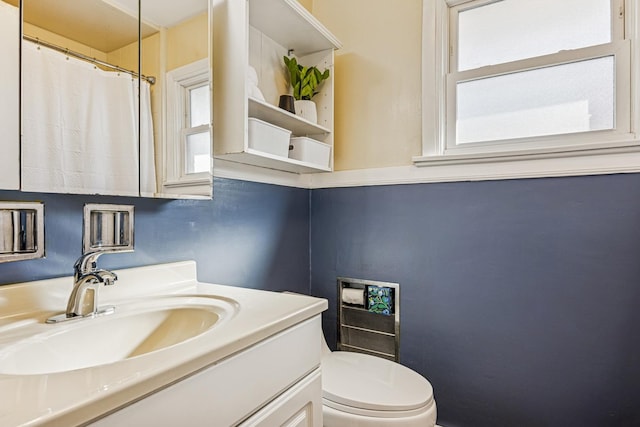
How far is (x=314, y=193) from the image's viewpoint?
1859 millimetres

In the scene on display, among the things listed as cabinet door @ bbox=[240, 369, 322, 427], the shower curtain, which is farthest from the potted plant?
cabinet door @ bbox=[240, 369, 322, 427]

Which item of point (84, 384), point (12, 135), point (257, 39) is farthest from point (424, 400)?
point (257, 39)

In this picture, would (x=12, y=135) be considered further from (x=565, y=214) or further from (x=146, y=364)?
(x=565, y=214)

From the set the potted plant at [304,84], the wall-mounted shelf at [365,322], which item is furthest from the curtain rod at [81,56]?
the wall-mounted shelf at [365,322]

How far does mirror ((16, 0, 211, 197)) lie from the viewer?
0.82 metres

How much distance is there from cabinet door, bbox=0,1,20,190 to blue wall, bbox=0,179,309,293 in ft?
0.17

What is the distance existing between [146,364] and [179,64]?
A: 93 centimetres

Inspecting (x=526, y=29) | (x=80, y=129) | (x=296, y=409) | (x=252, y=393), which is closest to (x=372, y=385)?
(x=296, y=409)

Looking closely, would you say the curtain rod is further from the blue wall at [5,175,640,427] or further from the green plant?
the green plant

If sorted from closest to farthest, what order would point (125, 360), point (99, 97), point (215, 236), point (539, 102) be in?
Result: point (125, 360), point (99, 97), point (215, 236), point (539, 102)

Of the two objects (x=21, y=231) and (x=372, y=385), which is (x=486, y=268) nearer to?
(x=372, y=385)

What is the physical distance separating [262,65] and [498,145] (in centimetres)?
106

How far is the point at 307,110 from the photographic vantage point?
1630 mm

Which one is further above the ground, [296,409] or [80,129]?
[80,129]
